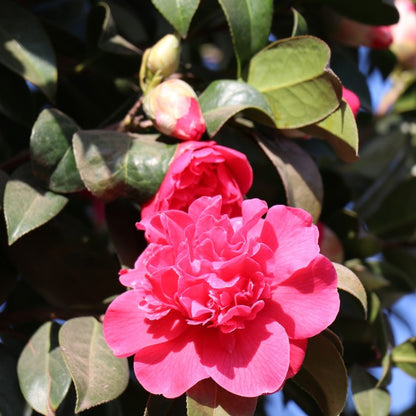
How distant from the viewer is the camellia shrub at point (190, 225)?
81 centimetres

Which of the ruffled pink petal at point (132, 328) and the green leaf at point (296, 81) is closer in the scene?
the ruffled pink petal at point (132, 328)

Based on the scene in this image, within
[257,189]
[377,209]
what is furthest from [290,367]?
[377,209]

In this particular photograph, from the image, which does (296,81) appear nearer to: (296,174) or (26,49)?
(296,174)

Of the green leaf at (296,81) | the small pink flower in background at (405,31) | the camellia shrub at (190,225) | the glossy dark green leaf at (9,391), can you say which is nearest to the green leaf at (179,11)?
the camellia shrub at (190,225)

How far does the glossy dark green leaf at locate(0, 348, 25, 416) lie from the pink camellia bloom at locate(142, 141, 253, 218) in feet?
0.96

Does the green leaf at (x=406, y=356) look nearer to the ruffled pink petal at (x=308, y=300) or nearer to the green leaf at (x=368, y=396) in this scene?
the green leaf at (x=368, y=396)

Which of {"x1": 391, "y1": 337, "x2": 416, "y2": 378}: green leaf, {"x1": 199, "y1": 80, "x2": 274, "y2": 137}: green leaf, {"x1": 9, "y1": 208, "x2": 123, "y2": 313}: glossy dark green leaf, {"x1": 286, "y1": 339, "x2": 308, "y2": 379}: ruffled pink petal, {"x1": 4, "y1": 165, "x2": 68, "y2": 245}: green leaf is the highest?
{"x1": 199, "y1": 80, "x2": 274, "y2": 137}: green leaf

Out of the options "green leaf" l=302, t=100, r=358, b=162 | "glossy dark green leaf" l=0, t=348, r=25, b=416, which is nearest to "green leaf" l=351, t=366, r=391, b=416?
"green leaf" l=302, t=100, r=358, b=162

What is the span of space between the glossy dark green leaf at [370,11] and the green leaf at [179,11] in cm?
33

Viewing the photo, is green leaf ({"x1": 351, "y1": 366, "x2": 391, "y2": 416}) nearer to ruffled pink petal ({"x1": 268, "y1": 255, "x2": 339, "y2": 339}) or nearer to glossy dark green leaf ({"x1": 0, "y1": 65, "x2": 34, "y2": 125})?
ruffled pink petal ({"x1": 268, "y1": 255, "x2": 339, "y2": 339})

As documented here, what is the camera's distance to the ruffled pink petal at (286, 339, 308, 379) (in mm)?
825

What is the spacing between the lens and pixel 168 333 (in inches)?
32.1

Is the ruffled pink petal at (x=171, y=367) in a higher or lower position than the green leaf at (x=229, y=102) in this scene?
lower

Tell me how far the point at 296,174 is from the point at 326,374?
0.26 metres
